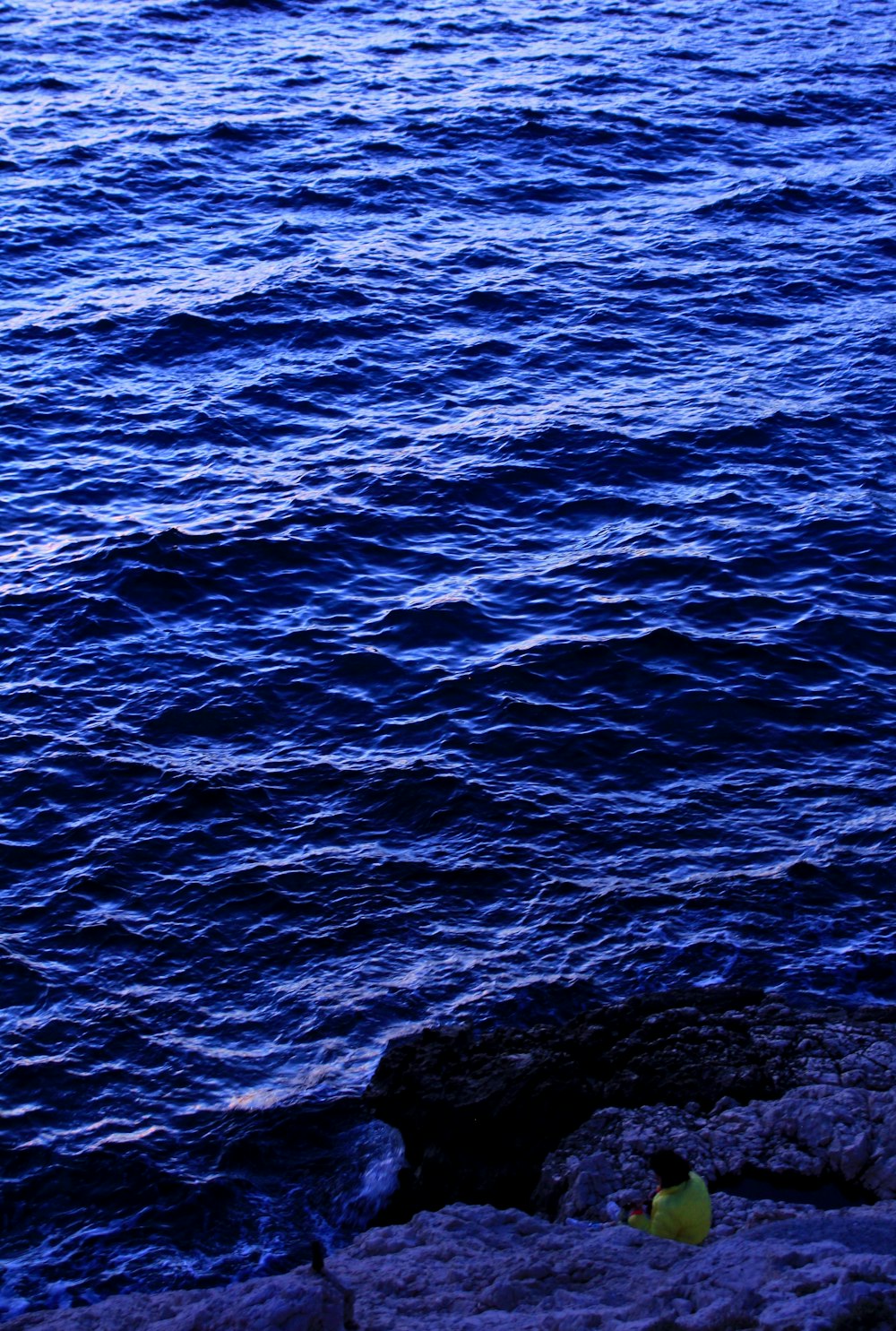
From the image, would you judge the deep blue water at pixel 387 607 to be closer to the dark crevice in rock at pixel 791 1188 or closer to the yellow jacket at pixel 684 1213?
the dark crevice in rock at pixel 791 1188

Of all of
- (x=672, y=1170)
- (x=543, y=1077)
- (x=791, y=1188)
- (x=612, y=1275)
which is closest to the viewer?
(x=612, y=1275)

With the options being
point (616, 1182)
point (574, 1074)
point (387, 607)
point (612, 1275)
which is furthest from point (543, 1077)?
point (387, 607)

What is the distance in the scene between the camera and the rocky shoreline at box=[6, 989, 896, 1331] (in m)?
13.1

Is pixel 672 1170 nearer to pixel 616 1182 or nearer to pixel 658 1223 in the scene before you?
pixel 658 1223

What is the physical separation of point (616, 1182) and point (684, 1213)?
4.69ft

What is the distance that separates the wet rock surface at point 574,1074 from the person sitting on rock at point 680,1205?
1756mm

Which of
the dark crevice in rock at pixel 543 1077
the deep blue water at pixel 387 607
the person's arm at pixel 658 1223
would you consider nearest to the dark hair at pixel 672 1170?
the person's arm at pixel 658 1223

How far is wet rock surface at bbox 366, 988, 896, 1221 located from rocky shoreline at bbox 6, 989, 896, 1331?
0.02 m

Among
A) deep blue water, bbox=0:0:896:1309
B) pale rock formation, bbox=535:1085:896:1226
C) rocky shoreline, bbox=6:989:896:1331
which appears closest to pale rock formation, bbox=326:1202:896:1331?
rocky shoreline, bbox=6:989:896:1331

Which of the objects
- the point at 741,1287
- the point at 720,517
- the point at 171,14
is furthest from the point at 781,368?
the point at 171,14

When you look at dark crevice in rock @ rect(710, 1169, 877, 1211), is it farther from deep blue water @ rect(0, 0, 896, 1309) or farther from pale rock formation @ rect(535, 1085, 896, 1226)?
deep blue water @ rect(0, 0, 896, 1309)

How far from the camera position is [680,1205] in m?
14.4

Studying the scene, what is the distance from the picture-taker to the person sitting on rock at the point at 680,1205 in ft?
47.3

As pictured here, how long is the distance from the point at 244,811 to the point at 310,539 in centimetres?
760
